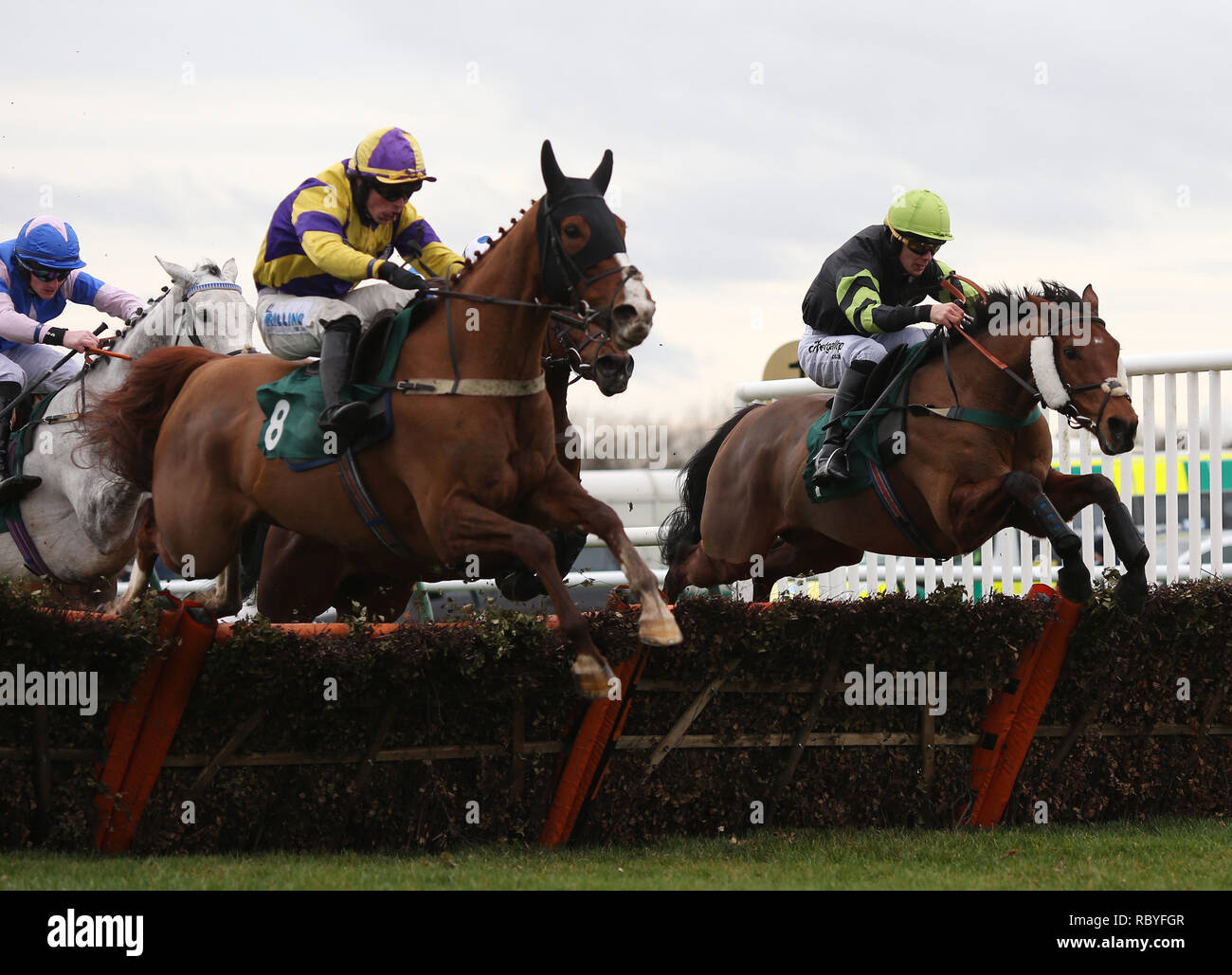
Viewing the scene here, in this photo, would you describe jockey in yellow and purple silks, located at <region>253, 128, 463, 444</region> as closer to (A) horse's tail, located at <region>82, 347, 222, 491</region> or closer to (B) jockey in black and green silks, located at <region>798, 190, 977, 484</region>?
(A) horse's tail, located at <region>82, 347, 222, 491</region>

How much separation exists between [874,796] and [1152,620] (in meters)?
1.52

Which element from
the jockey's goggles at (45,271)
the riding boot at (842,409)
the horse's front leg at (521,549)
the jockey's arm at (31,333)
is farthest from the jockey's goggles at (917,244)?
the jockey's goggles at (45,271)

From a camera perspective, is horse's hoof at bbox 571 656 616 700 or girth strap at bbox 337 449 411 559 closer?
horse's hoof at bbox 571 656 616 700

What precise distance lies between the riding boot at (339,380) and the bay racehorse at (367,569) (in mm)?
758

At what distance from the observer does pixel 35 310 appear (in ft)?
29.0

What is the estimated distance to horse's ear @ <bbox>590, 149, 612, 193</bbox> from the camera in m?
6.11

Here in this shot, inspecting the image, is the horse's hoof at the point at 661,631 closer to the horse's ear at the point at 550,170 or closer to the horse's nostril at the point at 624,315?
the horse's nostril at the point at 624,315

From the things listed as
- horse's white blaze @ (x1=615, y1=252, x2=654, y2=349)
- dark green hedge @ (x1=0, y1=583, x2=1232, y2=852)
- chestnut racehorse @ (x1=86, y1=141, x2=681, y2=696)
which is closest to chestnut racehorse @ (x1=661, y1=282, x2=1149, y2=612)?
dark green hedge @ (x1=0, y1=583, x2=1232, y2=852)

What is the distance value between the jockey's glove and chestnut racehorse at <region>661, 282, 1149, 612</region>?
2.62 m

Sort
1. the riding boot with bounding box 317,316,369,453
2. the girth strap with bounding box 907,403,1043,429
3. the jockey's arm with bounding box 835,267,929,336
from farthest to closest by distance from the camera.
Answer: the jockey's arm with bounding box 835,267,929,336 → the girth strap with bounding box 907,403,1043,429 → the riding boot with bounding box 317,316,369,453

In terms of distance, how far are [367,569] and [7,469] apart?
8.03ft

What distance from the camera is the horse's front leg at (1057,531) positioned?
6672mm

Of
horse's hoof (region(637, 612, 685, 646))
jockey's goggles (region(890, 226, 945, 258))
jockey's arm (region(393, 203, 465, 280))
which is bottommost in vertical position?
horse's hoof (region(637, 612, 685, 646))
